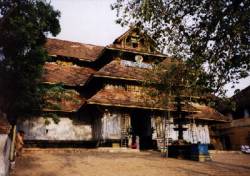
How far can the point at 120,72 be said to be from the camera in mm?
21359

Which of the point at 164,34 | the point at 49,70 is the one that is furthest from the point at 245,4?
the point at 49,70

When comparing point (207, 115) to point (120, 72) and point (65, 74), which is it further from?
point (65, 74)

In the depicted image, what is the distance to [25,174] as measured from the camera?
993cm

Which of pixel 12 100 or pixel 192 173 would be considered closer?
pixel 192 173

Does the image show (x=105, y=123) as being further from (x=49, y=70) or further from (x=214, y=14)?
(x=214, y=14)

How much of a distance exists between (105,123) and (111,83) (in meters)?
2.94

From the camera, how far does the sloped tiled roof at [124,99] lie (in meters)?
19.2

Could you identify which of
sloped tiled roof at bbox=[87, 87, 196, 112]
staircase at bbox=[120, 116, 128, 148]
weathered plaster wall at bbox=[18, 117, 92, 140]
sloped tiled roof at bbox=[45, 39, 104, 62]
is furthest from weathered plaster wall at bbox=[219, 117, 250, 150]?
weathered plaster wall at bbox=[18, 117, 92, 140]

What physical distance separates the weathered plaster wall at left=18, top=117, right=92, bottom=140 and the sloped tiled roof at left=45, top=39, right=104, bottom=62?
220 inches

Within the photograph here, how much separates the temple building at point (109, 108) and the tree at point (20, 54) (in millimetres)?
4123

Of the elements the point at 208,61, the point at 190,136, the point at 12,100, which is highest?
the point at 208,61

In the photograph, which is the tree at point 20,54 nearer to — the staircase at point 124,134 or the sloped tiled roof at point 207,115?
the staircase at point 124,134

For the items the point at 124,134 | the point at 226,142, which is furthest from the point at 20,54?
A: the point at 226,142

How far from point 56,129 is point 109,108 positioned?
4085 mm
